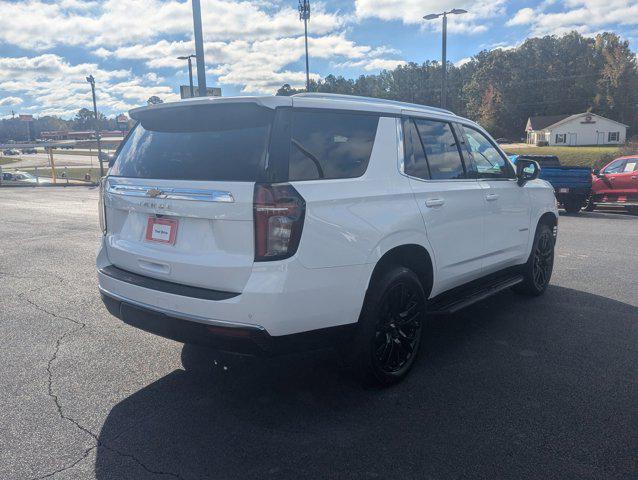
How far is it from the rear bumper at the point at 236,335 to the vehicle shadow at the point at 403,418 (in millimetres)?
512

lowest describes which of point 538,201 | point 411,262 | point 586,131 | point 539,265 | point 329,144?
point 539,265

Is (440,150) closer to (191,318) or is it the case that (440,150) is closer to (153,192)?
(153,192)

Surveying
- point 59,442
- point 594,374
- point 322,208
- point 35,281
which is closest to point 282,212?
point 322,208

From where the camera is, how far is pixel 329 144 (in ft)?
11.0

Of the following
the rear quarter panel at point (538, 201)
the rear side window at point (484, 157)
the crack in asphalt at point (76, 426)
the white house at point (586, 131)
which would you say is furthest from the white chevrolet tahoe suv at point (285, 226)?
the white house at point (586, 131)

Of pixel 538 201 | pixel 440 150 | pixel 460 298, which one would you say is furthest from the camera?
pixel 538 201

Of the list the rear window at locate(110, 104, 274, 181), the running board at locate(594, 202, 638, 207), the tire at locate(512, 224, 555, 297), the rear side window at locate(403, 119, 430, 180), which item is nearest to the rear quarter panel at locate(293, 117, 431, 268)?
the rear side window at locate(403, 119, 430, 180)

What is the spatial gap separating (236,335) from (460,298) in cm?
223

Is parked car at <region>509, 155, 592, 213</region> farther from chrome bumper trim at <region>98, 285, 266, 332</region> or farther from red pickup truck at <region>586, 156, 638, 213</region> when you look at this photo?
chrome bumper trim at <region>98, 285, 266, 332</region>

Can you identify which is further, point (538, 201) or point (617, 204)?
point (617, 204)

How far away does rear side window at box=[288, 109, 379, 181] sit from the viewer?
3158 millimetres

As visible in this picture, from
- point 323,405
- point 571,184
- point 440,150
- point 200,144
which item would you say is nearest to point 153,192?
point 200,144

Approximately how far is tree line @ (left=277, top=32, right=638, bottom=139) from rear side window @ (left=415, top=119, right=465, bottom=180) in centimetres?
8340

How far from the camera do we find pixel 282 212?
2951 millimetres
